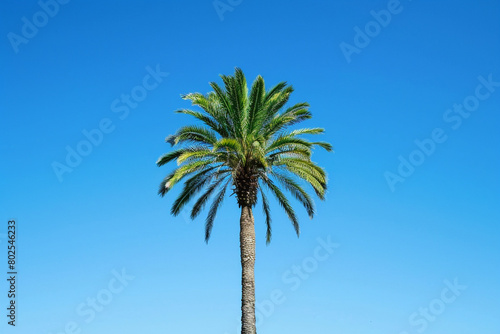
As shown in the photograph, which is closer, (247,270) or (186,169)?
(186,169)

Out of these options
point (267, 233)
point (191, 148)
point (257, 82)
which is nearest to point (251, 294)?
point (267, 233)

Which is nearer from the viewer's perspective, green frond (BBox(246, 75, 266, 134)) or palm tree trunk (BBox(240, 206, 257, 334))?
palm tree trunk (BBox(240, 206, 257, 334))

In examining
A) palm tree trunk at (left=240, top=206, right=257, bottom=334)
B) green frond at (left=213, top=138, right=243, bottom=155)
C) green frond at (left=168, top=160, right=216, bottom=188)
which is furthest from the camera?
green frond at (left=168, top=160, right=216, bottom=188)

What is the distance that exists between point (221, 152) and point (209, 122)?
1.85 meters

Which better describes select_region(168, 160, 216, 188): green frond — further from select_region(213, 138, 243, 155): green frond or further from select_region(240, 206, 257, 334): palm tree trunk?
select_region(240, 206, 257, 334): palm tree trunk

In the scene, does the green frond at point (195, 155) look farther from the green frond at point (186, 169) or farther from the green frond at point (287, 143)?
the green frond at point (287, 143)

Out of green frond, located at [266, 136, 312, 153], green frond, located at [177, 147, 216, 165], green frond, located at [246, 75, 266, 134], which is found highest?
green frond, located at [246, 75, 266, 134]

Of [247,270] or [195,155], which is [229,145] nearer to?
[195,155]

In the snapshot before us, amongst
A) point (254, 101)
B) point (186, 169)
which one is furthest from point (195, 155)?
point (254, 101)

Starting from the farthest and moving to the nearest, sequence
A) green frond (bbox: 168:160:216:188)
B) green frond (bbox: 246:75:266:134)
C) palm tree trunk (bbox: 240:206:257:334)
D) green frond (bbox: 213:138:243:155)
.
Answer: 1. green frond (bbox: 246:75:266:134)
2. green frond (bbox: 168:160:216:188)
3. palm tree trunk (bbox: 240:206:257:334)
4. green frond (bbox: 213:138:243:155)

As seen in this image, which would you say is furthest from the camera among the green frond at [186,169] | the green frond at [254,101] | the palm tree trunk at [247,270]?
the green frond at [254,101]

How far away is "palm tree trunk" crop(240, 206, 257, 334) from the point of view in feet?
92.0

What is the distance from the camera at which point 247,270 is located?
28.9 metres

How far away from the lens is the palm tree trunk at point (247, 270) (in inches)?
1104
